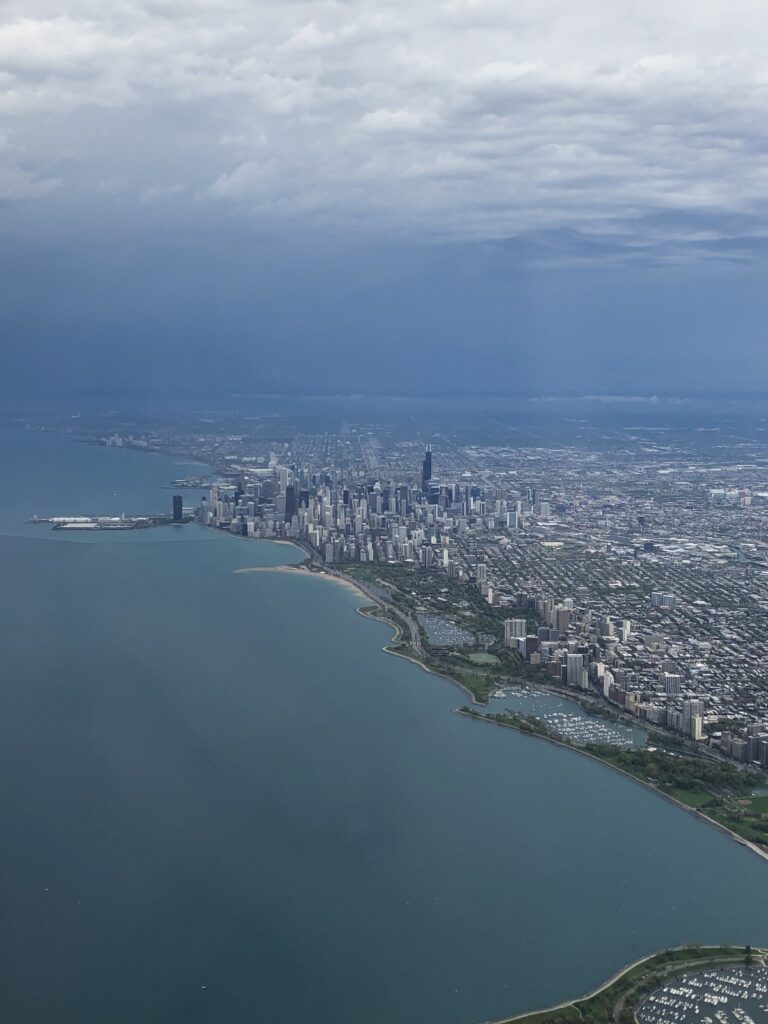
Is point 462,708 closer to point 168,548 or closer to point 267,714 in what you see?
point 267,714

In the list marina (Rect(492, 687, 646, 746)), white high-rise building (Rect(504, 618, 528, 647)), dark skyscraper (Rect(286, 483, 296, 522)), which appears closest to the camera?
marina (Rect(492, 687, 646, 746))

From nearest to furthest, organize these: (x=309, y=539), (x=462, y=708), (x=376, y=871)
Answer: (x=376, y=871) < (x=462, y=708) < (x=309, y=539)

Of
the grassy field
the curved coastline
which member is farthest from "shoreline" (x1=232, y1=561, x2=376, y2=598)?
the grassy field

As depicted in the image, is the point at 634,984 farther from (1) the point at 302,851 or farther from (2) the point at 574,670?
(2) the point at 574,670

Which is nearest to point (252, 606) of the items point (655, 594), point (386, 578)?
point (386, 578)

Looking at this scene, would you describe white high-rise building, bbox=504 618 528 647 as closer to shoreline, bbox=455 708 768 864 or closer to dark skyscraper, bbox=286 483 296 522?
shoreline, bbox=455 708 768 864
